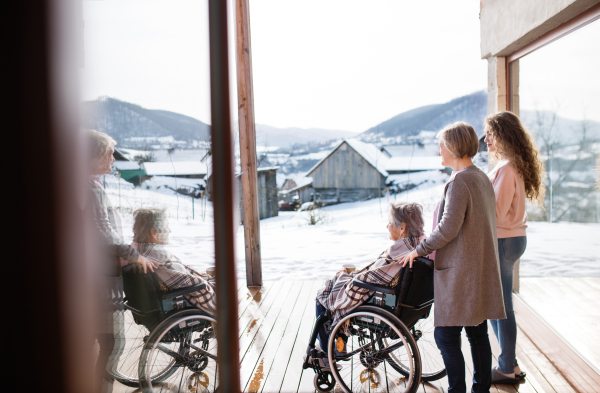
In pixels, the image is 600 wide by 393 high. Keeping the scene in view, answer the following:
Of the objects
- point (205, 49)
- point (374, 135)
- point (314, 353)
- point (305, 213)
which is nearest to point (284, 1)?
point (374, 135)

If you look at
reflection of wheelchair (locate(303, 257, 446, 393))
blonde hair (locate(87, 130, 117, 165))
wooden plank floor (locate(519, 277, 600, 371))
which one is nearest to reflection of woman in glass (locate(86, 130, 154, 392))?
blonde hair (locate(87, 130, 117, 165))

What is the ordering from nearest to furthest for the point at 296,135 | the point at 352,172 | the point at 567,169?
the point at 567,169, the point at 352,172, the point at 296,135

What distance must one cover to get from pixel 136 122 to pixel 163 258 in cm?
55

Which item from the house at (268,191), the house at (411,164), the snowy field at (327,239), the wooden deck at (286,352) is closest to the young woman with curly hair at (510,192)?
the wooden deck at (286,352)

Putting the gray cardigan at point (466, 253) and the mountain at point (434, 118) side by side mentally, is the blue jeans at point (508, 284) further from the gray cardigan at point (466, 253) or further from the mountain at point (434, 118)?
the mountain at point (434, 118)

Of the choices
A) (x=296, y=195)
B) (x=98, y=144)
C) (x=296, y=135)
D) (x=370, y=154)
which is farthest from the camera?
(x=296, y=195)

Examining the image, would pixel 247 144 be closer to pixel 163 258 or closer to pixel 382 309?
pixel 163 258

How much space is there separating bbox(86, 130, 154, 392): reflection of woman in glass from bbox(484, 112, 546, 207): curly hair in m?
1.79

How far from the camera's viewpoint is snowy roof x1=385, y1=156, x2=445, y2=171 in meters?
5.93

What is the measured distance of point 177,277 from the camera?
1729 millimetres

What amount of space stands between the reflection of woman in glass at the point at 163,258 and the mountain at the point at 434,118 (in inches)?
168

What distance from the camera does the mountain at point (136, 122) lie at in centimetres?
145

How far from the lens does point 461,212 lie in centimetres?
171

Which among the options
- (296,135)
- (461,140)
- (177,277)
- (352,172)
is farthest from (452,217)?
(296,135)
